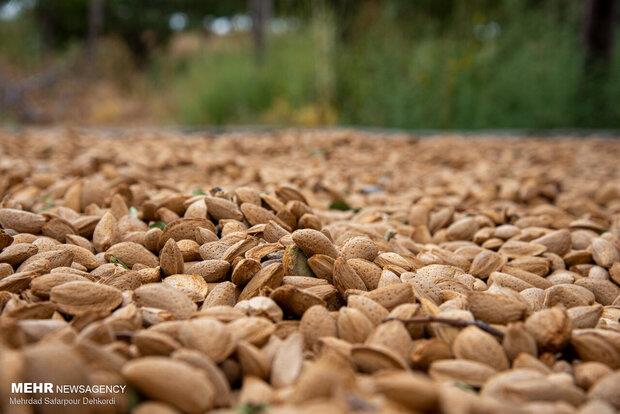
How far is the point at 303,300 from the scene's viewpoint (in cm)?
105

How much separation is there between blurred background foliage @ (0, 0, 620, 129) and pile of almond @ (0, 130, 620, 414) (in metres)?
3.19

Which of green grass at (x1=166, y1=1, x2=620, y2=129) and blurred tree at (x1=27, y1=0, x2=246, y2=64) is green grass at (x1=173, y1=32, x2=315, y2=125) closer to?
green grass at (x1=166, y1=1, x2=620, y2=129)

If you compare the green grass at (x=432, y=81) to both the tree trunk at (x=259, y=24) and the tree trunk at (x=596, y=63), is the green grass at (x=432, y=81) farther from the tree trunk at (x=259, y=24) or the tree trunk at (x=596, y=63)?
the tree trunk at (x=259, y=24)

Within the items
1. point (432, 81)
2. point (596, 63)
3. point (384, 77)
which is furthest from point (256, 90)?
point (596, 63)

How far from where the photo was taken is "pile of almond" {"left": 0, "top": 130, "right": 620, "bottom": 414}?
2.49 feet

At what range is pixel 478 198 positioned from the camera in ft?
7.31

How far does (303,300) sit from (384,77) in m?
4.57

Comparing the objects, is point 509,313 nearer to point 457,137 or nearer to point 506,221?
point 506,221

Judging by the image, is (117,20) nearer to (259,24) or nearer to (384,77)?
(259,24)

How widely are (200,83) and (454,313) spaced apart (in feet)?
19.4

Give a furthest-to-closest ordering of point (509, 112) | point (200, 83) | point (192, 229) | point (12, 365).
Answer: point (200, 83)
point (509, 112)
point (192, 229)
point (12, 365)

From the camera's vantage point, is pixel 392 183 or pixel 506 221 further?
pixel 392 183

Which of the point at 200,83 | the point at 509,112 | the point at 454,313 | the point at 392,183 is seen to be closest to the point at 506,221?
the point at 392,183

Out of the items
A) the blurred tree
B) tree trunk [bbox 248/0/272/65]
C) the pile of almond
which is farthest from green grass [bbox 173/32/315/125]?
the blurred tree
